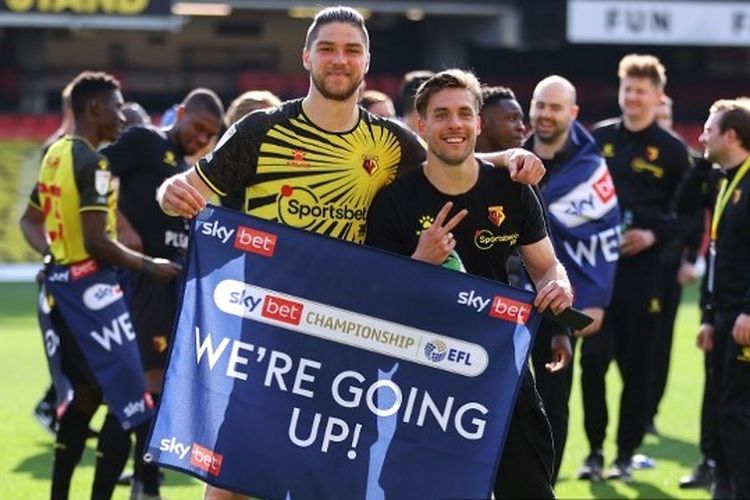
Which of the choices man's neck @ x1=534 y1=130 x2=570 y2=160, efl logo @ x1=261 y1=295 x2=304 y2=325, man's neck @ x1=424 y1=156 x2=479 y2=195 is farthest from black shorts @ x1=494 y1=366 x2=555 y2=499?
man's neck @ x1=534 y1=130 x2=570 y2=160

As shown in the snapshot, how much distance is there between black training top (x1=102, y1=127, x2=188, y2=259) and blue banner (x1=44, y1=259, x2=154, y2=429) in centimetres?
106

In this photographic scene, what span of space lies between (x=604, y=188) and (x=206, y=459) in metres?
3.83

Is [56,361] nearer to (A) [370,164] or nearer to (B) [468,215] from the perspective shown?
(A) [370,164]

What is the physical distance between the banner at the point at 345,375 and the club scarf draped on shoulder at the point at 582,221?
10.6 feet

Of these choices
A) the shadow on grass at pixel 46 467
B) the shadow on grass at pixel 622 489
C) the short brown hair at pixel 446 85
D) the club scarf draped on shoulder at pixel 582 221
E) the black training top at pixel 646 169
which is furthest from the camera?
the black training top at pixel 646 169

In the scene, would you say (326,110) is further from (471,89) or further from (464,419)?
(464,419)

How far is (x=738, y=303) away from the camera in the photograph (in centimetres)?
843

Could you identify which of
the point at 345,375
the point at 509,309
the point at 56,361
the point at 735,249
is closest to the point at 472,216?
the point at 509,309

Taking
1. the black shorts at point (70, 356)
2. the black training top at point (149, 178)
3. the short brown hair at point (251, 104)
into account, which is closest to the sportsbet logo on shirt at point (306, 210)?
the black shorts at point (70, 356)

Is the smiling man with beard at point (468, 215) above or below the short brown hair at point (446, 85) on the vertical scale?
below

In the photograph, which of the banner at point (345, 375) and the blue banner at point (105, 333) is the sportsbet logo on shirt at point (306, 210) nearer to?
the banner at point (345, 375)

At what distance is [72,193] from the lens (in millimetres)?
8086

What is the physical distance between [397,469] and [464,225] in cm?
91

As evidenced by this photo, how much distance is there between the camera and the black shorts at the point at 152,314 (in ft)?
30.0
